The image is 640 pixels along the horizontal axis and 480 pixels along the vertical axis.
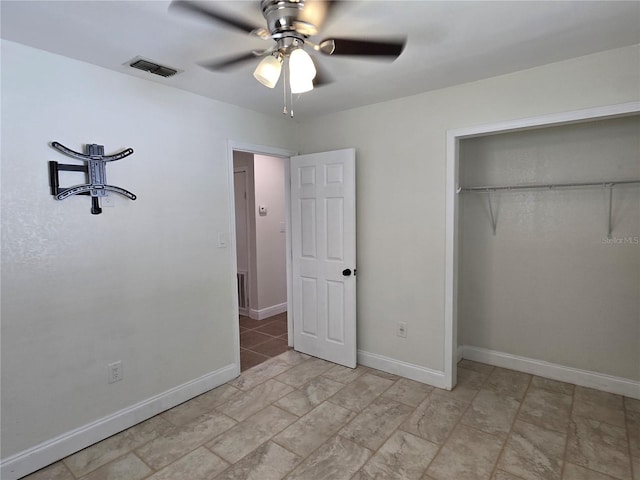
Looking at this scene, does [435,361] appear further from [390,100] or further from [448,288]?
[390,100]

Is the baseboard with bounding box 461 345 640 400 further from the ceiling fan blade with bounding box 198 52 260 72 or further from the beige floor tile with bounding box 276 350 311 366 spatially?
the ceiling fan blade with bounding box 198 52 260 72

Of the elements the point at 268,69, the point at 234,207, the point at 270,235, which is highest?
the point at 268,69

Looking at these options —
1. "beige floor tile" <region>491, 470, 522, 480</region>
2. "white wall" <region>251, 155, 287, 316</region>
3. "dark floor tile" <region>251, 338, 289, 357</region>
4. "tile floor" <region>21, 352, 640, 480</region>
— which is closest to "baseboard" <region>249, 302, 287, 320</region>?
"white wall" <region>251, 155, 287, 316</region>

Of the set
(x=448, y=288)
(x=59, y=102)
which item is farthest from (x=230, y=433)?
(x=59, y=102)

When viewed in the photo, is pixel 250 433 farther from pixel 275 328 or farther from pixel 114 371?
pixel 275 328

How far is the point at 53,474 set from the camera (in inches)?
82.4

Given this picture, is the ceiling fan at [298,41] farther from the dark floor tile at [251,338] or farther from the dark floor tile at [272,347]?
the dark floor tile at [251,338]

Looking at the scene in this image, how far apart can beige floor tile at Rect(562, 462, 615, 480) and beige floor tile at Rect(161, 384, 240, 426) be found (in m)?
2.23

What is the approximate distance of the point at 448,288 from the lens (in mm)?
2941

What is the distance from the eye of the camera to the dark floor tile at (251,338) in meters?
4.03

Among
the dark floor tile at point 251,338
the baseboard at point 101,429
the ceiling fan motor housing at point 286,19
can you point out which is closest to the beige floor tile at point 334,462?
the baseboard at point 101,429

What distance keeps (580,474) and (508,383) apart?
3.42ft

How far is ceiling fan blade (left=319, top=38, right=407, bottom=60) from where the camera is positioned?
1515 mm

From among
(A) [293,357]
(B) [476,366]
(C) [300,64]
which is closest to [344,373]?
(A) [293,357]
